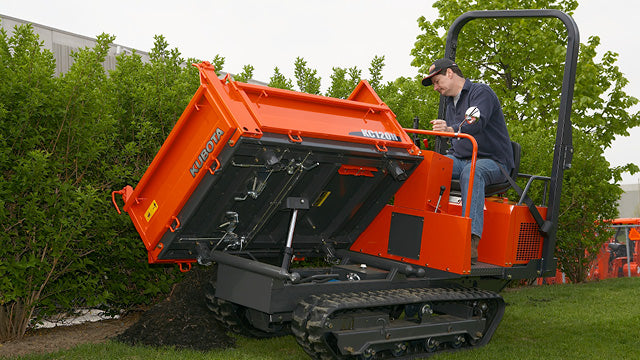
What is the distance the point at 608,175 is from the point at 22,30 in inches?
444

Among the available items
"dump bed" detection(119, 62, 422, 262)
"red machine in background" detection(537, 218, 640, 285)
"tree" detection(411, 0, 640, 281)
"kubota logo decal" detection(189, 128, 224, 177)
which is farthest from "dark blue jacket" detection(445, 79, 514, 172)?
"tree" detection(411, 0, 640, 281)

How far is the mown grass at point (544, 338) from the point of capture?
5.84m

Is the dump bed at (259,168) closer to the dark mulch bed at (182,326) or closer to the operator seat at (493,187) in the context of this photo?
the operator seat at (493,187)

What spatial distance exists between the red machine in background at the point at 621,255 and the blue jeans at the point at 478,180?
1008 cm

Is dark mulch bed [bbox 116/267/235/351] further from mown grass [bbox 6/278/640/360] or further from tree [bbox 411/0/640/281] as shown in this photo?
tree [bbox 411/0/640/281]

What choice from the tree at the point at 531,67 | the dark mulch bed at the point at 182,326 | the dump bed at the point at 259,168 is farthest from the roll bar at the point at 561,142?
the tree at the point at 531,67

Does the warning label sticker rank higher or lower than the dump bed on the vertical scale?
lower

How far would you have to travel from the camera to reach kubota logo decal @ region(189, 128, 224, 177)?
16.1 feet

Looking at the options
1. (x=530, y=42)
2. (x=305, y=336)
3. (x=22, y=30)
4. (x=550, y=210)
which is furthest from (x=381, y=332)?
(x=530, y=42)

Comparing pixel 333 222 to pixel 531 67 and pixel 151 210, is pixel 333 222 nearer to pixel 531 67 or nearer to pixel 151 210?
pixel 151 210

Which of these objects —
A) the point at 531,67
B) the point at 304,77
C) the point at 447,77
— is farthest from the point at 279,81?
the point at 531,67

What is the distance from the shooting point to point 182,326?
6.17 meters

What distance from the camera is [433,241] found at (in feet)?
19.1

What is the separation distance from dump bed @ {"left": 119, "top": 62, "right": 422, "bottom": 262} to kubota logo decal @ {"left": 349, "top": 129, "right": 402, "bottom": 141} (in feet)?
0.04
